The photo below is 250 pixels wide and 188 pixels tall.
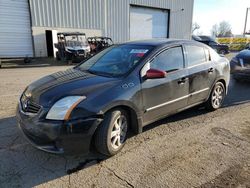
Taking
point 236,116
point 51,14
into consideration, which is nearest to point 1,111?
point 236,116

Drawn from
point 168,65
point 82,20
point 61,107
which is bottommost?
point 61,107

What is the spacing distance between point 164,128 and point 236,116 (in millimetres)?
1794

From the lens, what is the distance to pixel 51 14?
1803cm

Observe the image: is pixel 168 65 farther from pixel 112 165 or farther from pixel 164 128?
pixel 112 165

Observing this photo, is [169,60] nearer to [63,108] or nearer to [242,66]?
[63,108]

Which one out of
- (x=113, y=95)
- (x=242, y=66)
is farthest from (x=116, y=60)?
(x=242, y=66)

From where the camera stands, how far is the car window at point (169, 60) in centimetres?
361

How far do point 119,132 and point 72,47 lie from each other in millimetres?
12683

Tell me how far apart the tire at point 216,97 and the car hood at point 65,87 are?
2.66 m

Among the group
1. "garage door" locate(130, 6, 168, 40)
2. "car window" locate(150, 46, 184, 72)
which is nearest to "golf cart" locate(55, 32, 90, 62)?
"garage door" locate(130, 6, 168, 40)

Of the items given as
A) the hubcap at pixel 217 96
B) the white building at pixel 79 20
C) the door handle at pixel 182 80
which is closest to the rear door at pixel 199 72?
the door handle at pixel 182 80

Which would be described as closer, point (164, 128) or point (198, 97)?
point (164, 128)

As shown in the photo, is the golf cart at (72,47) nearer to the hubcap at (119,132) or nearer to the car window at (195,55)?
the car window at (195,55)

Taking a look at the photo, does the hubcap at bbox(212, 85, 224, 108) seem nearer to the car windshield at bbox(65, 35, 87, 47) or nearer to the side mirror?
the side mirror
